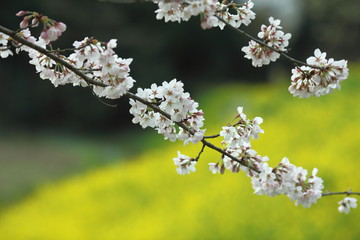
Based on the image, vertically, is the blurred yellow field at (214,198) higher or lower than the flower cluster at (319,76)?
higher

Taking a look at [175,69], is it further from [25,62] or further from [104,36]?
[25,62]

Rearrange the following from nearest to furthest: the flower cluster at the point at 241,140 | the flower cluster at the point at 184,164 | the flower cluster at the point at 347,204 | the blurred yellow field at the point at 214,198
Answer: the flower cluster at the point at 241,140, the flower cluster at the point at 184,164, the flower cluster at the point at 347,204, the blurred yellow field at the point at 214,198

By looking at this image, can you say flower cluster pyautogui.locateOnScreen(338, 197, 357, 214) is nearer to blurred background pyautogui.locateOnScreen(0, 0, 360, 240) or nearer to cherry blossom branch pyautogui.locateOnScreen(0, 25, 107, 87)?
cherry blossom branch pyautogui.locateOnScreen(0, 25, 107, 87)

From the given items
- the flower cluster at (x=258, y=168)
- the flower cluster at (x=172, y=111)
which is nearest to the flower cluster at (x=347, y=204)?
the flower cluster at (x=258, y=168)

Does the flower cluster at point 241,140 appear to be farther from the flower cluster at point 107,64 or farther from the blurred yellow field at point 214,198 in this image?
the blurred yellow field at point 214,198

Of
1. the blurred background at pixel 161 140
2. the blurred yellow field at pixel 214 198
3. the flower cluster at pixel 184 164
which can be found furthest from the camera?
the blurred background at pixel 161 140

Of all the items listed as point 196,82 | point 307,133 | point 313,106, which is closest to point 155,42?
point 196,82

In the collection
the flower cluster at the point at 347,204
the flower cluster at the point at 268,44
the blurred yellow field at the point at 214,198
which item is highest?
the blurred yellow field at the point at 214,198

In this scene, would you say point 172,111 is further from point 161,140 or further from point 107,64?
point 161,140

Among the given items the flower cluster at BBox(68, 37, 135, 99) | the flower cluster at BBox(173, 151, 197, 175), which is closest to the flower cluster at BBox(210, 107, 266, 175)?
the flower cluster at BBox(173, 151, 197, 175)
